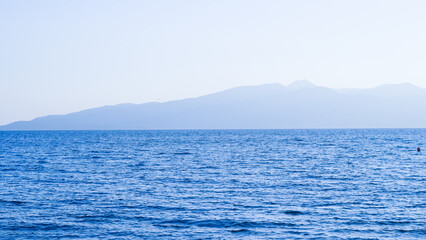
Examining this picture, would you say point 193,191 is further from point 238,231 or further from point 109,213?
point 238,231

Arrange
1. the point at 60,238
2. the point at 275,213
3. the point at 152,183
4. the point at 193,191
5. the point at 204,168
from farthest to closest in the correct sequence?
the point at 204,168 → the point at 152,183 → the point at 193,191 → the point at 275,213 → the point at 60,238

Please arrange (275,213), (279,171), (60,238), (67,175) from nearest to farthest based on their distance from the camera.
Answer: (60,238) < (275,213) < (67,175) < (279,171)

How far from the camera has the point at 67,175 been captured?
5050 cm

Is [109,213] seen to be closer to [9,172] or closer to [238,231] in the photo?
[238,231]

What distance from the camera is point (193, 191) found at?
38.6m

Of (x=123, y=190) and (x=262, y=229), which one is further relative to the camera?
(x=123, y=190)

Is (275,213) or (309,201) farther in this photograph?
(309,201)

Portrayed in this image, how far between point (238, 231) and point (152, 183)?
19692 mm

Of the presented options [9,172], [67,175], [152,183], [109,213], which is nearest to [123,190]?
[152,183]

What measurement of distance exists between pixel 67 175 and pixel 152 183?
1158cm

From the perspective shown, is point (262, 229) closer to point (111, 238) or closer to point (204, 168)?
point (111, 238)

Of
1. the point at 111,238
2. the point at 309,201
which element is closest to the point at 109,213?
the point at 111,238

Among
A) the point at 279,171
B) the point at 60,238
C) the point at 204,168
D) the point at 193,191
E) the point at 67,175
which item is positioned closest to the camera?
the point at 60,238

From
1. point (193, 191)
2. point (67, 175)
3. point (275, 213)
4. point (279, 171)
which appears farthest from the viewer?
point (279, 171)
